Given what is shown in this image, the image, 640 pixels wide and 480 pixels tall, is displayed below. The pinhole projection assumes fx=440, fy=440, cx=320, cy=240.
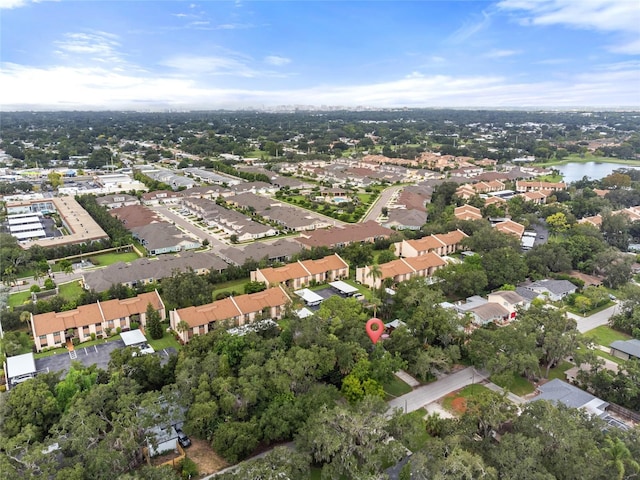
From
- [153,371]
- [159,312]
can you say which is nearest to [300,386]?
[153,371]

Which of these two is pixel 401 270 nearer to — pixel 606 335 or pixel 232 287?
pixel 232 287

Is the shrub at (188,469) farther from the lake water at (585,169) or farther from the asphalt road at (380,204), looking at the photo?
the lake water at (585,169)

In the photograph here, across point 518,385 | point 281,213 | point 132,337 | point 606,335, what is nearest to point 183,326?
point 132,337

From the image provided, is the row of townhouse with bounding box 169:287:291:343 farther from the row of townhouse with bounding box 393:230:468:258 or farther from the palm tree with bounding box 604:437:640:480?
the palm tree with bounding box 604:437:640:480

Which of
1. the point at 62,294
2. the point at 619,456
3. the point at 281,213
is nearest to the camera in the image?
the point at 619,456

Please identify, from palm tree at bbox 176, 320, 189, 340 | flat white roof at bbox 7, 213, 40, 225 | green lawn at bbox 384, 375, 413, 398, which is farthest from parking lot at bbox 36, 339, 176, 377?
flat white roof at bbox 7, 213, 40, 225

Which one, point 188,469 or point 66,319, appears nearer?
point 188,469
